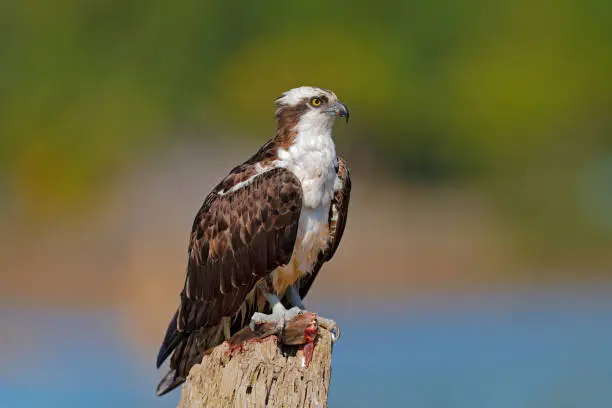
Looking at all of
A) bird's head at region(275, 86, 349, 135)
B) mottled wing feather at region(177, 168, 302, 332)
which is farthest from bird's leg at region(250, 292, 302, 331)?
bird's head at region(275, 86, 349, 135)

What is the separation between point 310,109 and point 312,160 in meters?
A: 0.36

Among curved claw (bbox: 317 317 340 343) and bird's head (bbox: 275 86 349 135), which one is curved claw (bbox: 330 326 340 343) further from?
bird's head (bbox: 275 86 349 135)

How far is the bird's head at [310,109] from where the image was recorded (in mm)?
7547

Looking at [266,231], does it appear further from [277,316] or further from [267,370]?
[267,370]

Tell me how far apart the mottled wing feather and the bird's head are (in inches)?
15.4

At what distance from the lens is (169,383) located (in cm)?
746

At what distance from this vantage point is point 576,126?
86.3 feet

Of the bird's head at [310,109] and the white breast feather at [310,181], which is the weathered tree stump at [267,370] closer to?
the white breast feather at [310,181]

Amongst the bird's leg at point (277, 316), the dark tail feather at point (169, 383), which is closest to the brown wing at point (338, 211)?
the bird's leg at point (277, 316)

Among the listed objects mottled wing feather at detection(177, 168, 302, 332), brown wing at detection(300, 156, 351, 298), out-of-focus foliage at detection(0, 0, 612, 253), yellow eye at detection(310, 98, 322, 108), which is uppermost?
out-of-focus foliage at detection(0, 0, 612, 253)

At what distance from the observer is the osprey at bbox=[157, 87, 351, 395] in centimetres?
733

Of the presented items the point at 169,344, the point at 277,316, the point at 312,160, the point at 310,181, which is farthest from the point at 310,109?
the point at 169,344

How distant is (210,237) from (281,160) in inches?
26.4

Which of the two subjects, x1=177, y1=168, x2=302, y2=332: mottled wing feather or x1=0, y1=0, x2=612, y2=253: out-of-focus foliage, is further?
x1=0, y1=0, x2=612, y2=253: out-of-focus foliage
